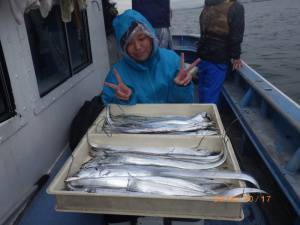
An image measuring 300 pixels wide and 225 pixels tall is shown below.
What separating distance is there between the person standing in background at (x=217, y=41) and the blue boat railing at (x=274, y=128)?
1.39ft

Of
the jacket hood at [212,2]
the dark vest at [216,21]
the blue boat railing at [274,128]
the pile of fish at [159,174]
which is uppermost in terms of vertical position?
the jacket hood at [212,2]

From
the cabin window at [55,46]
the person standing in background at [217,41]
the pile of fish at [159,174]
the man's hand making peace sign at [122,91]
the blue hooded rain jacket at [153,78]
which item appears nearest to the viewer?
the pile of fish at [159,174]

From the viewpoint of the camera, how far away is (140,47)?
9.04ft

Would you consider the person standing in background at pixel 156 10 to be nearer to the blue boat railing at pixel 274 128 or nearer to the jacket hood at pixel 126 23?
the blue boat railing at pixel 274 128

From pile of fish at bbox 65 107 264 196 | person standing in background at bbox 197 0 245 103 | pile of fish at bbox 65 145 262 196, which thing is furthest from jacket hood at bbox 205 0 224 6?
pile of fish at bbox 65 145 262 196

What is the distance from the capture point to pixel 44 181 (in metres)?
2.98

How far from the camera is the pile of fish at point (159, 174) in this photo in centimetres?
171

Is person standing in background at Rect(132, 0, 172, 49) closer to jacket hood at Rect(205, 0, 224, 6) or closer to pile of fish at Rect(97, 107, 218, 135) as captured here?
jacket hood at Rect(205, 0, 224, 6)

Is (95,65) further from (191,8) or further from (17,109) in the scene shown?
(191,8)

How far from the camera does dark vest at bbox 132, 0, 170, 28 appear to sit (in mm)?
6246

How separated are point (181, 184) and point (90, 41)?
373 centimetres

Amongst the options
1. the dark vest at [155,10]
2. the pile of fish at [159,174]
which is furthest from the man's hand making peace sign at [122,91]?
the dark vest at [155,10]

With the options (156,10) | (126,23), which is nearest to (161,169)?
(126,23)

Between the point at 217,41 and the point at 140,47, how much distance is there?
267cm
